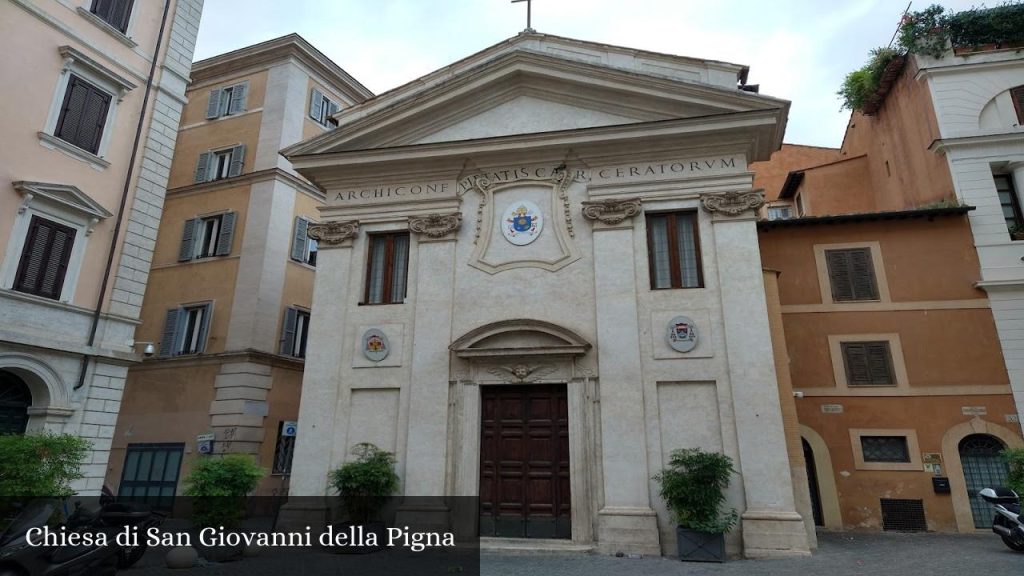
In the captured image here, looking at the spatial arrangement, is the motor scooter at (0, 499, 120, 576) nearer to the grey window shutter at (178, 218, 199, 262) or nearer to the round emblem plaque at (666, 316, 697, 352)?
the round emblem plaque at (666, 316, 697, 352)

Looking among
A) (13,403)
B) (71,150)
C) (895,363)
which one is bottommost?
(13,403)

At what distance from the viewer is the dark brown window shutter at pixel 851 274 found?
45.2 feet

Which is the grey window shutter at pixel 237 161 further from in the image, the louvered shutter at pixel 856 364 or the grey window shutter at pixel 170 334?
the louvered shutter at pixel 856 364

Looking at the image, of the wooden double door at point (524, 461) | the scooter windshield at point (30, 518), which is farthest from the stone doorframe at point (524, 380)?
the scooter windshield at point (30, 518)

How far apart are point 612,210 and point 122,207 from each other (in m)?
10.4

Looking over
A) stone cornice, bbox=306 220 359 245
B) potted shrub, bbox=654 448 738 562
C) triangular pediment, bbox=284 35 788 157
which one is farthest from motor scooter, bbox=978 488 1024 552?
stone cornice, bbox=306 220 359 245

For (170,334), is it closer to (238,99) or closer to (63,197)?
(63,197)

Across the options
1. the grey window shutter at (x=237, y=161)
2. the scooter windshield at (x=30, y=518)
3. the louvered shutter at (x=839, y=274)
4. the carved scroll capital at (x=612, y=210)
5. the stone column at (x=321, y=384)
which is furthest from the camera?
the grey window shutter at (x=237, y=161)

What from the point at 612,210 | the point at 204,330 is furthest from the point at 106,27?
the point at 612,210

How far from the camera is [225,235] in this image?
18328 millimetres

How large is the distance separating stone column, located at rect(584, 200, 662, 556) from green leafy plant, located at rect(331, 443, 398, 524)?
375 centimetres

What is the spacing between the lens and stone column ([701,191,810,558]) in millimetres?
9656

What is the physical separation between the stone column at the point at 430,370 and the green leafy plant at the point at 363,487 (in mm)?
477

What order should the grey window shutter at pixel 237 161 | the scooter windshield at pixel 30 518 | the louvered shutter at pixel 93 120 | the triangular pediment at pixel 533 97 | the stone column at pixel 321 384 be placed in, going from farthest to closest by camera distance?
the grey window shutter at pixel 237 161
the louvered shutter at pixel 93 120
the triangular pediment at pixel 533 97
the stone column at pixel 321 384
the scooter windshield at pixel 30 518
